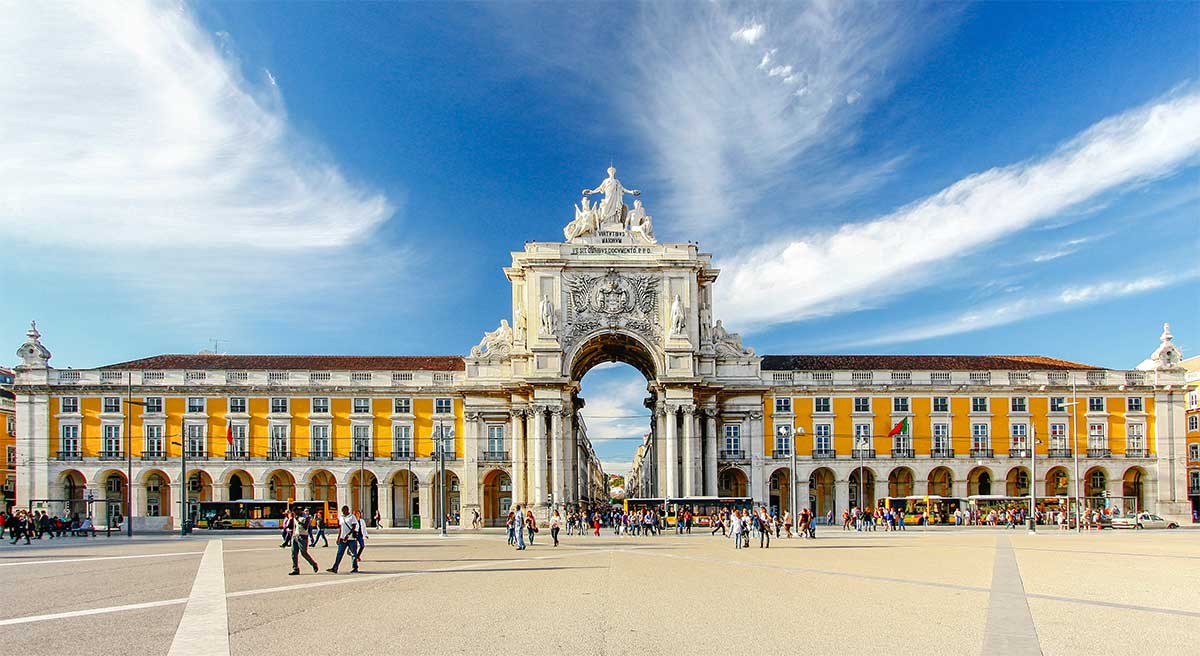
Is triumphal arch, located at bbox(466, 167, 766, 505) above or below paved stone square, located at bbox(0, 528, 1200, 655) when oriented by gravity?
above

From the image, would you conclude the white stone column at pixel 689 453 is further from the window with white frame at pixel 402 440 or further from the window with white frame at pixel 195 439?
the window with white frame at pixel 195 439

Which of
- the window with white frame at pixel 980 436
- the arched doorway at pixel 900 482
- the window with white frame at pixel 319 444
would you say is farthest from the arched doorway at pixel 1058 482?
the window with white frame at pixel 319 444

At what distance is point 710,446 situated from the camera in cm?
7200

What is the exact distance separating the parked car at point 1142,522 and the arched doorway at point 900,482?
13.9 metres

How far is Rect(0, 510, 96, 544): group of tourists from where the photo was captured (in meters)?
45.4

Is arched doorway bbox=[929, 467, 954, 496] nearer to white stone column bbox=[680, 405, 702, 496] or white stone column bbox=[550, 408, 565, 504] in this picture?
white stone column bbox=[680, 405, 702, 496]

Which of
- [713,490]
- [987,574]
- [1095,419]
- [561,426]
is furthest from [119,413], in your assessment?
[1095,419]

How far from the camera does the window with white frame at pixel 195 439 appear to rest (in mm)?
74125

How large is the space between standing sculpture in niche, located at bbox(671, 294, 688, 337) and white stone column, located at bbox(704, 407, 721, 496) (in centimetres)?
605

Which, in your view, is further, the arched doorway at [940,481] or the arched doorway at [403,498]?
the arched doorway at [403,498]

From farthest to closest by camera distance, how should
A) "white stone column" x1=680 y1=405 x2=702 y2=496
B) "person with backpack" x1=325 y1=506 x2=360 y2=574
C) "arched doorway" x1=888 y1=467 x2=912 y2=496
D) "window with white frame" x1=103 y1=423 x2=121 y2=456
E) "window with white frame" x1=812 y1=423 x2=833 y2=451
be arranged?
1. "arched doorway" x1=888 y1=467 x2=912 y2=496
2. "window with white frame" x1=812 y1=423 x2=833 y2=451
3. "window with white frame" x1=103 y1=423 x2=121 y2=456
4. "white stone column" x1=680 y1=405 x2=702 y2=496
5. "person with backpack" x1=325 y1=506 x2=360 y2=574

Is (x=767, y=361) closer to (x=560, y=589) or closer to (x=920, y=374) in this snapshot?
(x=920, y=374)

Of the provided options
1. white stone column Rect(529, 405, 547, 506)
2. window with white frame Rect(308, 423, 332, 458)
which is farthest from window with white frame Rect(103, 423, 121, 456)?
white stone column Rect(529, 405, 547, 506)

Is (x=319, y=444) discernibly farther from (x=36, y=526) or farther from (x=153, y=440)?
(x=36, y=526)
